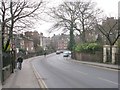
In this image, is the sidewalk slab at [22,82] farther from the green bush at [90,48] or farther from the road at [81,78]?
the green bush at [90,48]

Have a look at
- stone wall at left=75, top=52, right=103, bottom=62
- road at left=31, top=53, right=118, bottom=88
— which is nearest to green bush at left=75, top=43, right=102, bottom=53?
stone wall at left=75, top=52, right=103, bottom=62


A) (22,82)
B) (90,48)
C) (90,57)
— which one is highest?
(90,48)

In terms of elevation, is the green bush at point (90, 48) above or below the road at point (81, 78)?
above

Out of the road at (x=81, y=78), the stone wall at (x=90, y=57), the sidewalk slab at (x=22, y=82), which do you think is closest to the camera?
the road at (x=81, y=78)

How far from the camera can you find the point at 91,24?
7069cm

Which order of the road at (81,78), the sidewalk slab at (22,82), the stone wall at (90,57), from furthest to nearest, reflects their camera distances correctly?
the stone wall at (90,57) → the sidewalk slab at (22,82) → the road at (81,78)

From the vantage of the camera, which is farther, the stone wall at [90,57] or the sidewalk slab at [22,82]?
the stone wall at [90,57]

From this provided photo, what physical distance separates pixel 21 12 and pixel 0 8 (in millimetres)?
4480

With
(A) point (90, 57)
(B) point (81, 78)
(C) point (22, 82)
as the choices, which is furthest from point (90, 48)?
(C) point (22, 82)

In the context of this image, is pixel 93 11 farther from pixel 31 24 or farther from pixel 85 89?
pixel 85 89

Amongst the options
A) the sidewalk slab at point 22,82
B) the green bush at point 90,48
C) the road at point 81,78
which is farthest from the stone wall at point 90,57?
the sidewalk slab at point 22,82

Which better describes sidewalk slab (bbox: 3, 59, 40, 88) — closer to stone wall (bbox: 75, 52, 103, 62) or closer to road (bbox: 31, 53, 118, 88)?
road (bbox: 31, 53, 118, 88)

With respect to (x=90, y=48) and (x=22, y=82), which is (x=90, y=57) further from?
(x=22, y=82)

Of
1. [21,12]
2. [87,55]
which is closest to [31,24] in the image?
[21,12]
